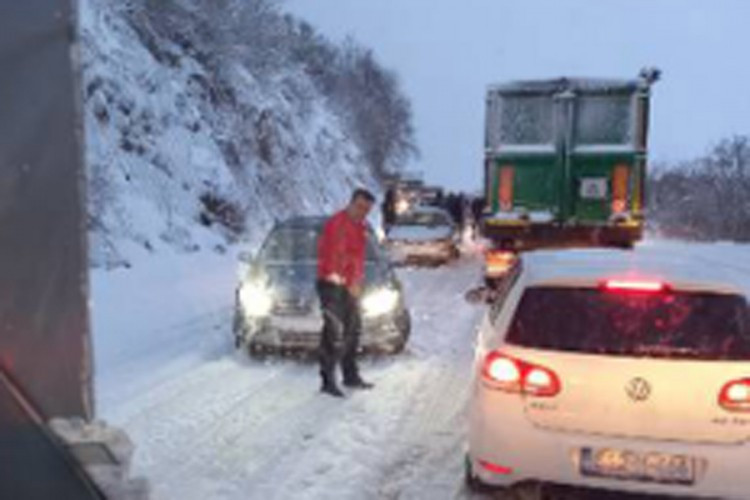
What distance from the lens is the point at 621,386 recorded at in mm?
4941

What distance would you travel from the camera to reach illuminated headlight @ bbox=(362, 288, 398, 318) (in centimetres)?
1027

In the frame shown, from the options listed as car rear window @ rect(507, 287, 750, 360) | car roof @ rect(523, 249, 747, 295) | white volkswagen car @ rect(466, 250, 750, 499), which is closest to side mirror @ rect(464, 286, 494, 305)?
car roof @ rect(523, 249, 747, 295)

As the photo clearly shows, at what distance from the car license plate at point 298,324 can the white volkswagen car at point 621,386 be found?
465 centimetres

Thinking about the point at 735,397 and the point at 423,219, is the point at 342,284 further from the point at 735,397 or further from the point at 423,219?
the point at 423,219

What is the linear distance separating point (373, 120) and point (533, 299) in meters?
63.7

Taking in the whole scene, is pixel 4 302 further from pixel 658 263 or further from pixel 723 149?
pixel 723 149

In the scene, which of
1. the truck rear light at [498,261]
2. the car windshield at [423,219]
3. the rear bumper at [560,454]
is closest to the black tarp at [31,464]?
the rear bumper at [560,454]

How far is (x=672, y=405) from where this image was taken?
4.89 meters

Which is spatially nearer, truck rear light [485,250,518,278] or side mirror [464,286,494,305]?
side mirror [464,286,494,305]

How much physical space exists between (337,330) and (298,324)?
3.75 ft

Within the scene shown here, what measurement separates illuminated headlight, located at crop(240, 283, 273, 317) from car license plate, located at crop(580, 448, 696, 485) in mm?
5586

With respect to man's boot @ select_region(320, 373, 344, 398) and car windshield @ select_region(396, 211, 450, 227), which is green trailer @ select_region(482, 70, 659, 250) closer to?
man's boot @ select_region(320, 373, 344, 398)

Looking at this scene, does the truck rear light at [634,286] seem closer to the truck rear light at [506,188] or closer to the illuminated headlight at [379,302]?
the illuminated headlight at [379,302]

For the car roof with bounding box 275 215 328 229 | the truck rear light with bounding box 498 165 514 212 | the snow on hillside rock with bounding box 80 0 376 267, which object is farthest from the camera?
the snow on hillside rock with bounding box 80 0 376 267
